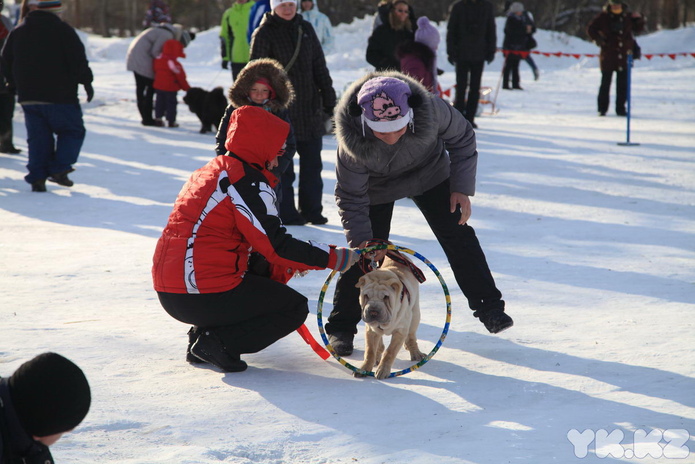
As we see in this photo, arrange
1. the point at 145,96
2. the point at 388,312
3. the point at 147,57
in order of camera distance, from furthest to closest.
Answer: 1. the point at 145,96
2. the point at 147,57
3. the point at 388,312

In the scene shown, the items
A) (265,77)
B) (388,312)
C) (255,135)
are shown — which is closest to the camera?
(388,312)

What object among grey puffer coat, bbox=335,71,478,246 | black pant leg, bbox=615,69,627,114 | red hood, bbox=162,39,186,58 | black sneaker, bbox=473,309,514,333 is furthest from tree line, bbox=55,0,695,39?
black sneaker, bbox=473,309,514,333

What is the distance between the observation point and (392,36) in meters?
8.68

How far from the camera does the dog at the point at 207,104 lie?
37.8 ft

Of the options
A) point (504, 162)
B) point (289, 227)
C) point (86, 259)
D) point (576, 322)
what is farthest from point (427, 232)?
point (504, 162)

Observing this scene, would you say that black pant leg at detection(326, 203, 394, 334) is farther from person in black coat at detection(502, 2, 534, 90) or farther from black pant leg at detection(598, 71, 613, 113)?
→ person in black coat at detection(502, 2, 534, 90)

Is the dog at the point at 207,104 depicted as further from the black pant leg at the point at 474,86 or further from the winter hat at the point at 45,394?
the winter hat at the point at 45,394

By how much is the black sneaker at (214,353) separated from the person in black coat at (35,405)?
1577 mm

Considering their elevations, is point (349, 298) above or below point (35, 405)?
below

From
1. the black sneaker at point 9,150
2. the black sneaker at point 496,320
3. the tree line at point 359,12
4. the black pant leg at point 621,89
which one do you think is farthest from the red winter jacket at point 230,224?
the tree line at point 359,12

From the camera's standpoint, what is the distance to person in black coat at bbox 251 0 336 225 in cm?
641

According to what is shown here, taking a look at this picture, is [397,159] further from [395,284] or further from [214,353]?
[214,353]

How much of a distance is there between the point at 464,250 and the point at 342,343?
2.62 ft

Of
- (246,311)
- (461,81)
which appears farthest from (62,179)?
(461,81)
